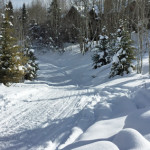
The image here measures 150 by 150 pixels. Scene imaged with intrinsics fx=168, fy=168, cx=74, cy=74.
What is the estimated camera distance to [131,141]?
2.43m

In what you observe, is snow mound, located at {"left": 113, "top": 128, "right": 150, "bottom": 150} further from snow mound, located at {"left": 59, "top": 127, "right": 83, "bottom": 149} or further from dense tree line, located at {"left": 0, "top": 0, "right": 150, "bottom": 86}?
dense tree line, located at {"left": 0, "top": 0, "right": 150, "bottom": 86}

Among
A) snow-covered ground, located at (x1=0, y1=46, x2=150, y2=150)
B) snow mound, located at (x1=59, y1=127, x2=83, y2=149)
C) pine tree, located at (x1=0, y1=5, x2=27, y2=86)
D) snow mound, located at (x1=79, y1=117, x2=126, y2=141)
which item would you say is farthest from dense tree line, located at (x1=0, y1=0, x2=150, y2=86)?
snow mound, located at (x1=59, y1=127, x2=83, y2=149)

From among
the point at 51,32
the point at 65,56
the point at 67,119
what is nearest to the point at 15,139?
the point at 67,119

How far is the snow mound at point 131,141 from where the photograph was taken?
89.4 inches

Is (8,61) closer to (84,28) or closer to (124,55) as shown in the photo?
(124,55)

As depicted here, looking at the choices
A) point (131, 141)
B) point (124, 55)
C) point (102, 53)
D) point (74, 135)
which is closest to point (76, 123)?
point (74, 135)

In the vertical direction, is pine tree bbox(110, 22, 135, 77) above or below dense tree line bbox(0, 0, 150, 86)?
below

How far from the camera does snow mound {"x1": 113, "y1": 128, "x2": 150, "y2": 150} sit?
2.27 meters

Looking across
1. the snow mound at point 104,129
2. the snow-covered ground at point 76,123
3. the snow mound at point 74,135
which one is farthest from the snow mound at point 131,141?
the snow mound at point 74,135

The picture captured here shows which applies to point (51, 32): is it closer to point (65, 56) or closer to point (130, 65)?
point (65, 56)

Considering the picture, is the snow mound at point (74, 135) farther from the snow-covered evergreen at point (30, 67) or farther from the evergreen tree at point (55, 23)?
the evergreen tree at point (55, 23)

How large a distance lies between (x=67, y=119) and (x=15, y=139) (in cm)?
152

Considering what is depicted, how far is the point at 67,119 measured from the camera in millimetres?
4758

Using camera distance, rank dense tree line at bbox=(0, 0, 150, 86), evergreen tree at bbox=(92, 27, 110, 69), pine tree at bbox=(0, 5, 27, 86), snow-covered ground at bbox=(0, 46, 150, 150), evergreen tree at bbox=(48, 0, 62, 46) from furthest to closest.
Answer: evergreen tree at bbox=(48, 0, 62, 46)
dense tree line at bbox=(0, 0, 150, 86)
evergreen tree at bbox=(92, 27, 110, 69)
pine tree at bbox=(0, 5, 27, 86)
snow-covered ground at bbox=(0, 46, 150, 150)
